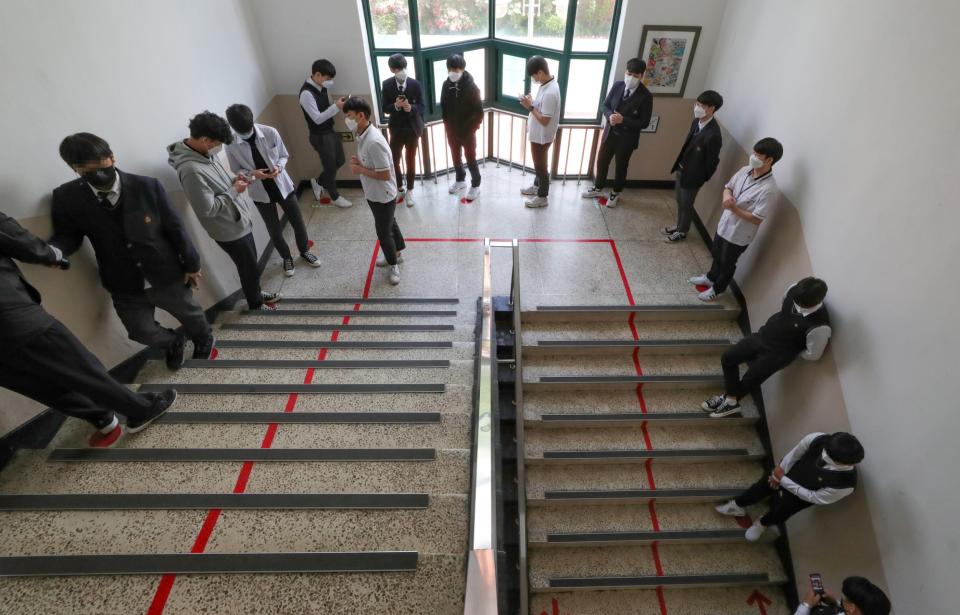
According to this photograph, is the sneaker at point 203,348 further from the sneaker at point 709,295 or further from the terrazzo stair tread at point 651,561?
the sneaker at point 709,295

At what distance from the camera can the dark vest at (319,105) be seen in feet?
17.3

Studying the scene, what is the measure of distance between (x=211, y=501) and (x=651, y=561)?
10.6 ft

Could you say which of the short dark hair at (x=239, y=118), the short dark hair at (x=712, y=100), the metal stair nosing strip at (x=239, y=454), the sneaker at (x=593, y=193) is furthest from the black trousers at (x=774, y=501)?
the short dark hair at (x=239, y=118)

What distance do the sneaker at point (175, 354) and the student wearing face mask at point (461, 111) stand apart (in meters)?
3.88

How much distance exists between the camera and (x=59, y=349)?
2402mm

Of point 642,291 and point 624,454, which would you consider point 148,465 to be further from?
point 642,291

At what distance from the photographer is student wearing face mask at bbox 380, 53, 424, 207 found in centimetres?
532

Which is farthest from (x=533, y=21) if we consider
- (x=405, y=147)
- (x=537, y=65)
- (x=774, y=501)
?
(x=774, y=501)

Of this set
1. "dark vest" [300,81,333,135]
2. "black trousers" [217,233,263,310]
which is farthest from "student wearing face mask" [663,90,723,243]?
"black trousers" [217,233,263,310]

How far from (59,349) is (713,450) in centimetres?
458

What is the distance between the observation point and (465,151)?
6062 millimetres

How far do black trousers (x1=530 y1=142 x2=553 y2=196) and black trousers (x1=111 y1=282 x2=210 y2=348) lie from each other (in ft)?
13.5

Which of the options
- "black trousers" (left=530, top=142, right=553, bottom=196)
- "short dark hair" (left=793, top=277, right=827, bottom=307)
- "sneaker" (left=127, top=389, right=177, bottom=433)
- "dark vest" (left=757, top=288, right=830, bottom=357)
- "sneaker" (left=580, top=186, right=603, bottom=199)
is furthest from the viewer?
"sneaker" (left=580, top=186, right=603, bottom=199)

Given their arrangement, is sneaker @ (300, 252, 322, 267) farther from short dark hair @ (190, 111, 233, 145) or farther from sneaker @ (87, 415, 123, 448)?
sneaker @ (87, 415, 123, 448)
